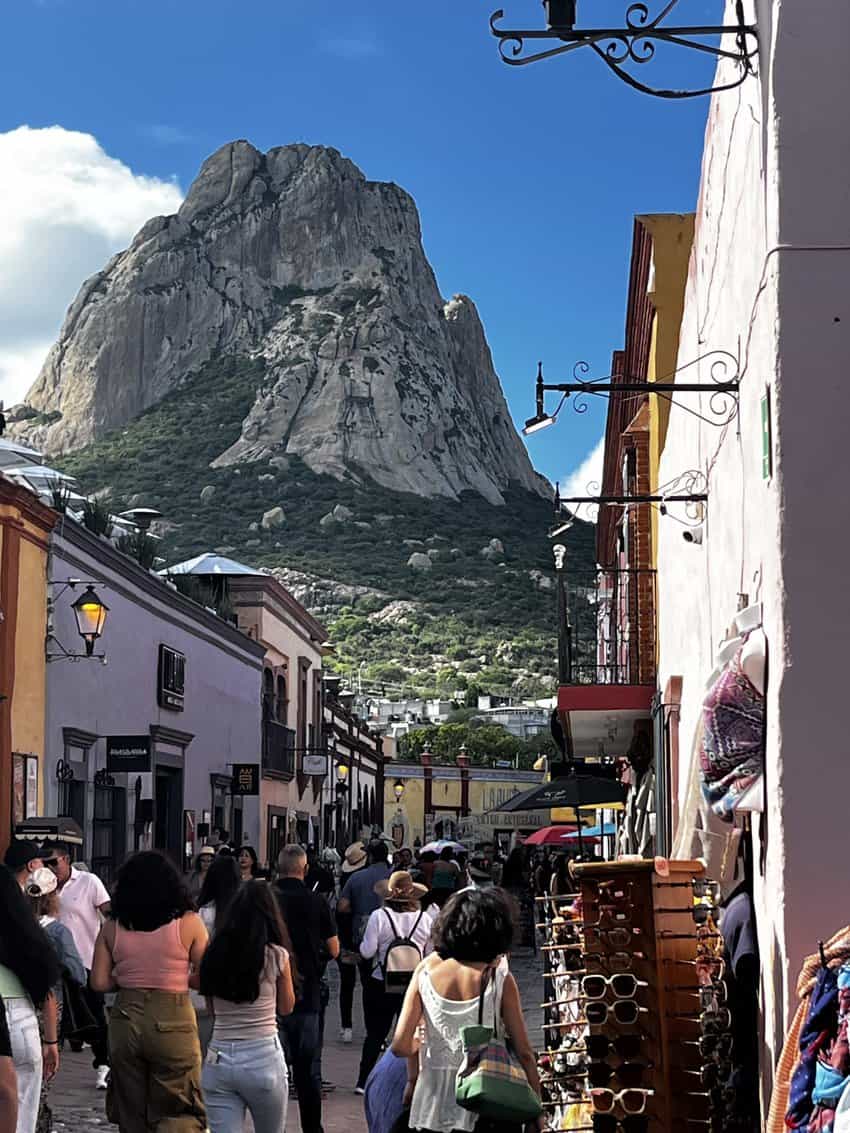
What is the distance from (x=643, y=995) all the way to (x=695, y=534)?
14.5ft

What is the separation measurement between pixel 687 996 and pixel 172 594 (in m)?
19.8

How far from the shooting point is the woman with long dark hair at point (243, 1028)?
297 inches

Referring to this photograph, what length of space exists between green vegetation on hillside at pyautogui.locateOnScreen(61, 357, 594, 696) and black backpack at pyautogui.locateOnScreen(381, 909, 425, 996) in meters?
81.6

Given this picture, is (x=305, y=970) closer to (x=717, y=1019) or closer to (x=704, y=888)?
(x=704, y=888)

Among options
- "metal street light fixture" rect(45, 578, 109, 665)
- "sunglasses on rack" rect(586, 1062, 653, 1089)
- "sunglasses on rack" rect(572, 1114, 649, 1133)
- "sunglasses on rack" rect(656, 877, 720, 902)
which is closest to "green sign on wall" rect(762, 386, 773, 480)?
"sunglasses on rack" rect(656, 877, 720, 902)

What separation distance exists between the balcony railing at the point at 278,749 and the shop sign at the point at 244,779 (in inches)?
159

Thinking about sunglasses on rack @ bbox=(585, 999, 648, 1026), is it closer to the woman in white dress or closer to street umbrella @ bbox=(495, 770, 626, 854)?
the woman in white dress

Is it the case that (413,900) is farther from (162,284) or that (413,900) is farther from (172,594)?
(162,284)

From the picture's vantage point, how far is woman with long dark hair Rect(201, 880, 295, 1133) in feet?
24.7

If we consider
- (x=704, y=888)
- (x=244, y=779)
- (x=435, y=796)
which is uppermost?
(x=244, y=779)

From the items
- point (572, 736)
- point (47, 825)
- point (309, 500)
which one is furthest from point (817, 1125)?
point (309, 500)

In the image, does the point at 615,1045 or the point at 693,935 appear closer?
the point at 615,1045

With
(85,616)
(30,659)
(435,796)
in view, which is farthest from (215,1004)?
(435,796)

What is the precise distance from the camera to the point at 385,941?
1151 centimetres
